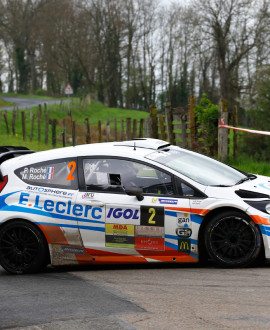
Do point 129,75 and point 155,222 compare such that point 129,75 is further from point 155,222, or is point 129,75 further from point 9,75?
point 155,222

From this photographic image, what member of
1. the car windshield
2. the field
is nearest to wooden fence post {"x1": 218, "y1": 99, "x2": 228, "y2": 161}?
the field

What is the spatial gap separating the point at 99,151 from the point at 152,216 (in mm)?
1169

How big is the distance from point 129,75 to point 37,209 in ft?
258

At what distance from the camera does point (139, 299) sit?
6.07 metres

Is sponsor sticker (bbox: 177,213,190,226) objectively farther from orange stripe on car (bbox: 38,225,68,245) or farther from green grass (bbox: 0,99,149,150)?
green grass (bbox: 0,99,149,150)

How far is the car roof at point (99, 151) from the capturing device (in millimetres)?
7946

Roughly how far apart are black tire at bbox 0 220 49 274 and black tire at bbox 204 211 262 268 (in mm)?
2078

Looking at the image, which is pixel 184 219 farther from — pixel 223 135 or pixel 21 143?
pixel 21 143

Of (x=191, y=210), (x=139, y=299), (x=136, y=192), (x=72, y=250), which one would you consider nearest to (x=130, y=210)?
(x=136, y=192)

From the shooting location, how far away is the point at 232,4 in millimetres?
57875

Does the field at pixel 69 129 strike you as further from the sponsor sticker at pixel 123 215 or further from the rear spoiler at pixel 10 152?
the sponsor sticker at pixel 123 215

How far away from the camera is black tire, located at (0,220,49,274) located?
Answer: 25.7ft

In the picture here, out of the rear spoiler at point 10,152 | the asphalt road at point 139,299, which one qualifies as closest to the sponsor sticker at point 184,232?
the asphalt road at point 139,299

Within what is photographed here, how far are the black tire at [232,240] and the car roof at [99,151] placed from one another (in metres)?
1.34
